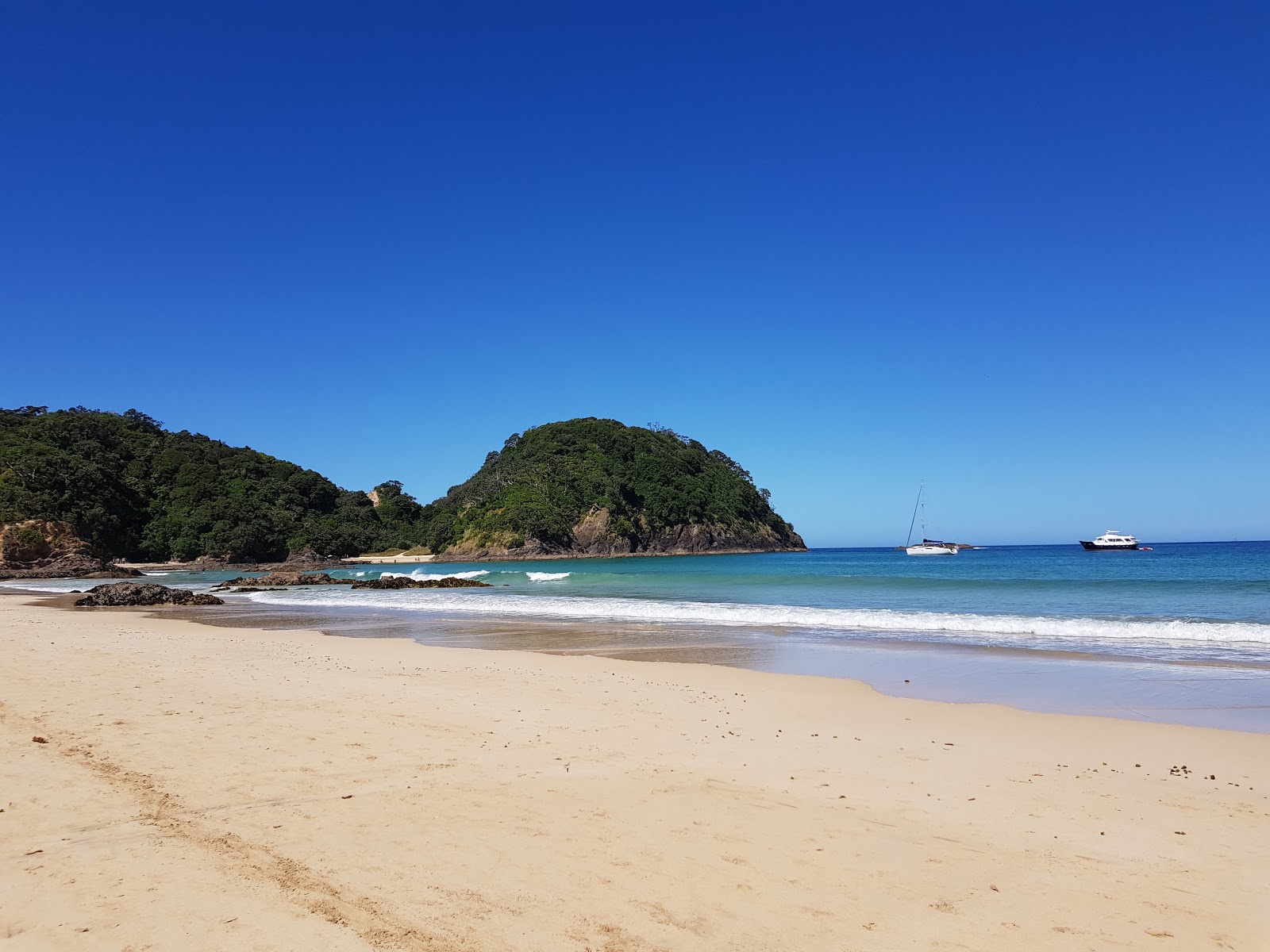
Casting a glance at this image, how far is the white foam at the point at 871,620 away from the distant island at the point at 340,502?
177 ft

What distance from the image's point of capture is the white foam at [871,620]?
52.5ft

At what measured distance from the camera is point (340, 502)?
10631cm

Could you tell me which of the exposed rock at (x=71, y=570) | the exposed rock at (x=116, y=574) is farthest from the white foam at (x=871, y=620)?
the exposed rock at (x=71, y=570)

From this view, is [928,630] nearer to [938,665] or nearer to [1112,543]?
[938,665]

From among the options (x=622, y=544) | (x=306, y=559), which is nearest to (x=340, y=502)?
(x=306, y=559)

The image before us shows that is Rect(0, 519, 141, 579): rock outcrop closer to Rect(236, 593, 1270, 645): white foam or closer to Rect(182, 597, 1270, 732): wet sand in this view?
Rect(236, 593, 1270, 645): white foam

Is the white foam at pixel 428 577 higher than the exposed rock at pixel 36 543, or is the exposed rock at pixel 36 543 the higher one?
the exposed rock at pixel 36 543

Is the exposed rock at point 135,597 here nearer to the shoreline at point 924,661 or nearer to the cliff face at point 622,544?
the shoreline at point 924,661

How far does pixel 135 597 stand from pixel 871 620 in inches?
1060

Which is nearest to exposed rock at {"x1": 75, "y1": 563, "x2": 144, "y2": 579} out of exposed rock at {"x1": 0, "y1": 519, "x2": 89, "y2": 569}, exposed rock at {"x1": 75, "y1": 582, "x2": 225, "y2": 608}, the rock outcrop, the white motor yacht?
the rock outcrop

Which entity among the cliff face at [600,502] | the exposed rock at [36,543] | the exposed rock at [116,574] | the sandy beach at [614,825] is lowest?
the exposed rock at [116,574]

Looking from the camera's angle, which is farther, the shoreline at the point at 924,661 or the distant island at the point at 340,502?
the distant island at the point at 340,502

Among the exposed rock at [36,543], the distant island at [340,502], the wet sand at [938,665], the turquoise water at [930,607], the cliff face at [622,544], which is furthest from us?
the cliff face at [622,544]

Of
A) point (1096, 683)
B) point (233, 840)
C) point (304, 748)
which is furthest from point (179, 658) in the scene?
point (1096, 683)
